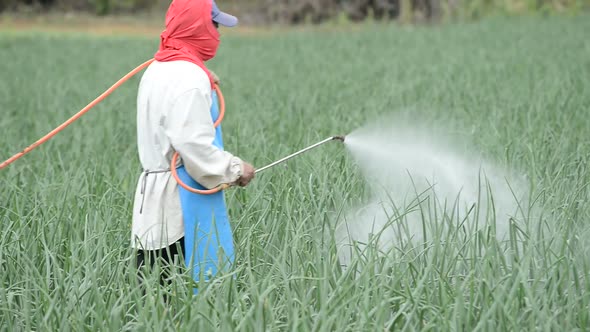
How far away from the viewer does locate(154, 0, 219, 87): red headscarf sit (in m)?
2.58

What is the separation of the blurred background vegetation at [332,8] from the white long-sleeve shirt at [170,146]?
1569 centimetres

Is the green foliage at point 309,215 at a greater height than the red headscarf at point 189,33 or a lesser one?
lesser

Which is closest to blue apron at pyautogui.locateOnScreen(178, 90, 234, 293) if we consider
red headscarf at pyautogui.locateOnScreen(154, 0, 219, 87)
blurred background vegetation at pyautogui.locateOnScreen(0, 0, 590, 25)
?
red headscarf at pyautogui.locateOnScreen(154, 0, 219, 87)

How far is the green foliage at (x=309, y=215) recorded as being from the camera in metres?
2.17

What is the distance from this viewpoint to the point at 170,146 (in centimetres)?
256

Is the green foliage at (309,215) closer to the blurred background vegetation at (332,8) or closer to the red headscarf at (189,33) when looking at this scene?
the red headscarf at (189,33)

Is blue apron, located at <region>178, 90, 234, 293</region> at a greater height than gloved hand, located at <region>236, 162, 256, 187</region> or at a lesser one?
lesser

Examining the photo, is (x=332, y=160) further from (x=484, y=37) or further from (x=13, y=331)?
(x=484, y=37)

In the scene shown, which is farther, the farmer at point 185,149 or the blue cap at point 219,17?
the blue cap at point 219,17

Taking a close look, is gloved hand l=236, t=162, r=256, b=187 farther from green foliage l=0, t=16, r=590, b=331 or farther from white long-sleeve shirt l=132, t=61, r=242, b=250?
green foliage l=0, t=16, r=590, b=331

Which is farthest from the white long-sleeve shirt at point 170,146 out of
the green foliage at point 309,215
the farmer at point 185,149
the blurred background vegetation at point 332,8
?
the blurred background vegetation at point 332,8

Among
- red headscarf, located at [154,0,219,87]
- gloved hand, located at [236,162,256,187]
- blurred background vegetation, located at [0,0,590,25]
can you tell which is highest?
red headscarf, located at [154,0,219,87]

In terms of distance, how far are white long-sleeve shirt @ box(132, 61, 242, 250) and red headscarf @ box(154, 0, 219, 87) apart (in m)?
0.04

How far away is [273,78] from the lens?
8289 millimetres
